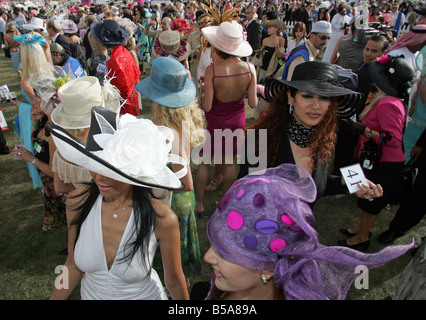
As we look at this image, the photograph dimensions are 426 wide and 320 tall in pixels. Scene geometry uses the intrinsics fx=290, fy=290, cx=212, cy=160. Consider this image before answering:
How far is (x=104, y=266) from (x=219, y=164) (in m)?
2.74

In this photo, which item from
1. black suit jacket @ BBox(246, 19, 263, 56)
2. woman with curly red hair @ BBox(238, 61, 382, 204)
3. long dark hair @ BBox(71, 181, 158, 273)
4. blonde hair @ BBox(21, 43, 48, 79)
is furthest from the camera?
black suit jacket @ BBox(246, 19, 263, 56)

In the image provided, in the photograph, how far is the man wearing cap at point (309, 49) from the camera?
452cm

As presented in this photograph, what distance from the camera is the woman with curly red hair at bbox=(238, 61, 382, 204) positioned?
2.10 meters

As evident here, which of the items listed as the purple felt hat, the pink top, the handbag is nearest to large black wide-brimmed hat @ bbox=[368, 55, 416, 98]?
the pink top

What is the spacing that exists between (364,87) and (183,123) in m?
3.56

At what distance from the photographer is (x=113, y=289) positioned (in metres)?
1.74

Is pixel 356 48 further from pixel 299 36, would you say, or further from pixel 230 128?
pixel 230 128

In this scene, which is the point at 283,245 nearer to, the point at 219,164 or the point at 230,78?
the point at 230,78

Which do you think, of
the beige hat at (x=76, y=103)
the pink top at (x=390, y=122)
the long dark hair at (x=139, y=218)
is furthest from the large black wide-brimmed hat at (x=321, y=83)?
the beige hat at (x=76, y=103)

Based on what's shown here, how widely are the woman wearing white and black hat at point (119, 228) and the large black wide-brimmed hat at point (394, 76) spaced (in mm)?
2378

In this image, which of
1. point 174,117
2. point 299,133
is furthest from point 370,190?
point 174,117

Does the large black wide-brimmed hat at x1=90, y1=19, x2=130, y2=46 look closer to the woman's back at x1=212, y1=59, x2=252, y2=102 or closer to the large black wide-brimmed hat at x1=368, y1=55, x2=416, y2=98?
the woman's back at x1=212, y1=59, x2=252, y2=102

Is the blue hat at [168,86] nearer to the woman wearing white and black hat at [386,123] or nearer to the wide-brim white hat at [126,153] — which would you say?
the wide-brim white hat at [126,153]

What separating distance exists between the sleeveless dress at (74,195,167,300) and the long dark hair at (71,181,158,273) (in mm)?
25
